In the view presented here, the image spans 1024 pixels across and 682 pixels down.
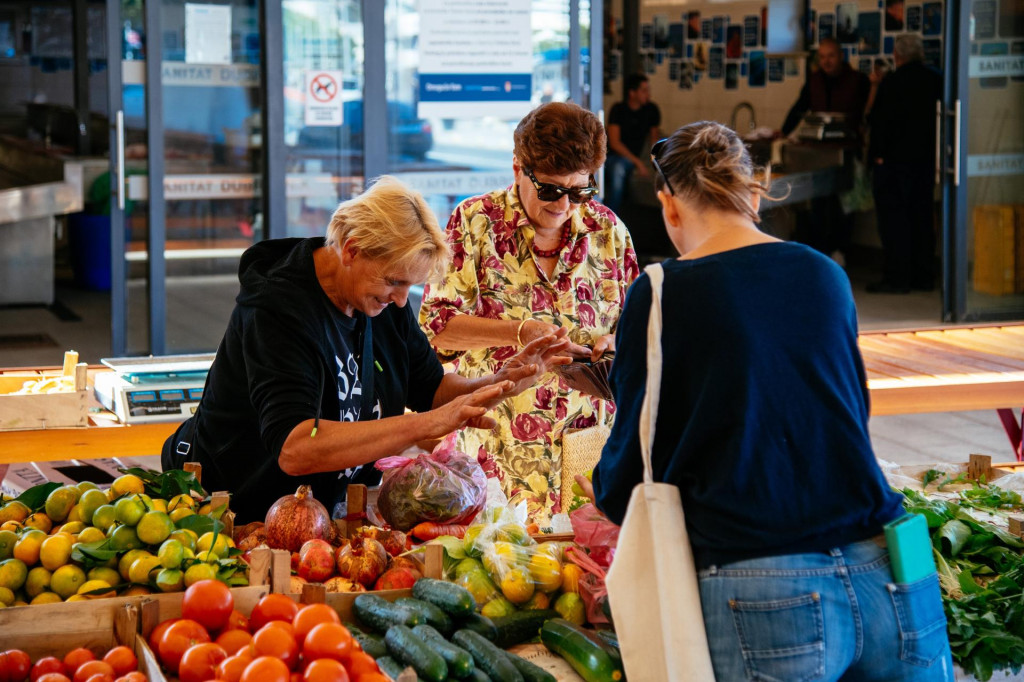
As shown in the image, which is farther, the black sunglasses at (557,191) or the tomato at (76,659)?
the black sunglasses at (557,191)

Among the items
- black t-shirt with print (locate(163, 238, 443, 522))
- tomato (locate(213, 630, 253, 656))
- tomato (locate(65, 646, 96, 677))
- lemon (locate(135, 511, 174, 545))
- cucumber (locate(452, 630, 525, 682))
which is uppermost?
black t-shirt with print (locate(163, 238, 443, 522))

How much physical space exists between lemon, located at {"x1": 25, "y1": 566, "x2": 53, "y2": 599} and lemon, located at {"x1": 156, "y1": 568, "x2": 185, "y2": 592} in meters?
0.22

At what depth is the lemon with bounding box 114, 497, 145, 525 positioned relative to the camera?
2.37 meters

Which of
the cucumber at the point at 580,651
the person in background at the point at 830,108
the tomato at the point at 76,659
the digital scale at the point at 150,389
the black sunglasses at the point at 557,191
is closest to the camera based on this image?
the tomato at the point at 76,659

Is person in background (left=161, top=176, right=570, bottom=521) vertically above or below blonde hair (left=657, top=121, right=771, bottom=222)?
below

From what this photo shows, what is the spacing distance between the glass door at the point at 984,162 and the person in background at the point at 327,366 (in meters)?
5.88

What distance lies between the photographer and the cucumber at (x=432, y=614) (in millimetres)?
2270

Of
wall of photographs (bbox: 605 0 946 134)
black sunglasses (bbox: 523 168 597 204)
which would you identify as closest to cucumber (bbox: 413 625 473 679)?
black sunglasses (bbox: 523 168 597 204)

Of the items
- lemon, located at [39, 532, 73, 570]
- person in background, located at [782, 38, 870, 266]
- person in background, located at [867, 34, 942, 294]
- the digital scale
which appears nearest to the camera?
lemon, located at [39, 532, 73, 570]

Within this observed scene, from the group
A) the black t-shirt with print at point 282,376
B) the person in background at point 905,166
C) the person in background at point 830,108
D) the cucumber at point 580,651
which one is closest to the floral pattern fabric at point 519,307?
the black t-shirt with print at point 282,376

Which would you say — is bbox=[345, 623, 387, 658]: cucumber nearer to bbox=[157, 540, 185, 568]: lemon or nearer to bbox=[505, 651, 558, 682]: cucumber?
bbox=[505, 651, 558, 682]: cucumber

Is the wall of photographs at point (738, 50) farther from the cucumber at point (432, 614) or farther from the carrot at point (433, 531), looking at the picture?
Result: the cucumber at point (432, 614)

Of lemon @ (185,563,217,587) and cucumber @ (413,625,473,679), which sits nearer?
cucumber @ (413,625,473,679)

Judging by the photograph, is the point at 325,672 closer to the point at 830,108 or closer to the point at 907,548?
the point at 907,548
